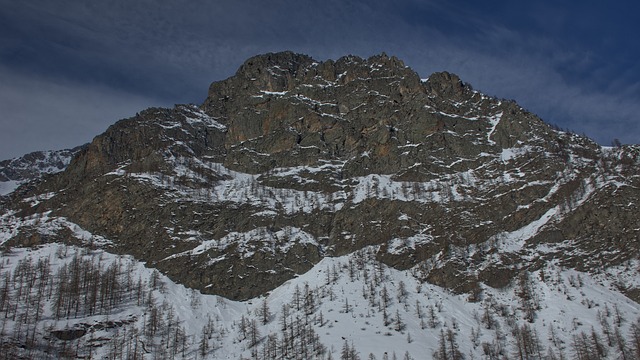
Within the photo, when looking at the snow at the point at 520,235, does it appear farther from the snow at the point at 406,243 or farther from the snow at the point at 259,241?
the snow at the point at 259,241

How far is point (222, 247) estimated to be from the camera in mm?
179000

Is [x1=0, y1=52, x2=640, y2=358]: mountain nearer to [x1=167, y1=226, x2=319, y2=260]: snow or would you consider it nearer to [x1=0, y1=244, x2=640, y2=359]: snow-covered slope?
[x1=167, y1=226, x2=319, y2=260]: snow

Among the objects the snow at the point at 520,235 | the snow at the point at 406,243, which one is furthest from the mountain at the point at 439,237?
the snow at the point at 520,235

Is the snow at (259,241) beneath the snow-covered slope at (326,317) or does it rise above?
above

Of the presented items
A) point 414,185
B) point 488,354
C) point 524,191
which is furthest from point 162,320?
point 524,191

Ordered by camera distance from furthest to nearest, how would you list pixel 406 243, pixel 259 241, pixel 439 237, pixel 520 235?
pixel 259 241, pixel 406 243, pixel 439 237, pixel 520 235

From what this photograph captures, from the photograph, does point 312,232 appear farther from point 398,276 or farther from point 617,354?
point 617,354

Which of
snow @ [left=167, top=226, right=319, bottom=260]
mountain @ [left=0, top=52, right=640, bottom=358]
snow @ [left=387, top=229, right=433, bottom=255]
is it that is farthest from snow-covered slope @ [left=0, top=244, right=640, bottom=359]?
snow @ [left=167, top=226, right=319, bottom=260]

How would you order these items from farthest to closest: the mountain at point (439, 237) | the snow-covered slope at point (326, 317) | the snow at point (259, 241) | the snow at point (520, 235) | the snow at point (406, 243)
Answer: the snow at point (259, 241) → the snow at point (406, 243) → the snow at point (520, 235) → the mountain at point (439, 237) → the snow-covered slope at point (326, 317)

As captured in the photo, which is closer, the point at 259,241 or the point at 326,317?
the point at 326,317

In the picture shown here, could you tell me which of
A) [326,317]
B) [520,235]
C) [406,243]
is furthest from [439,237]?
[326,317]

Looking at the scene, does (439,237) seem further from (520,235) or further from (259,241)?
(259,241)

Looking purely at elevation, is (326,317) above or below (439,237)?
below

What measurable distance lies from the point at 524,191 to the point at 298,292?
77.0 metres
